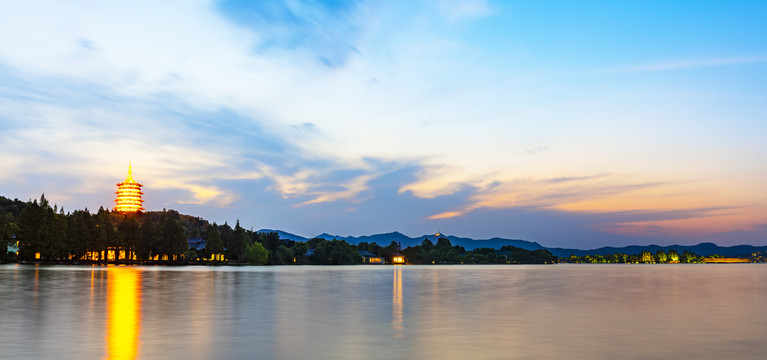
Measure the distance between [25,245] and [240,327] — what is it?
14164 centimetres

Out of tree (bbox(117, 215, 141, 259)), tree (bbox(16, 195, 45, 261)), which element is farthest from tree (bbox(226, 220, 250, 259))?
tree (bbox(16, 195, 45, 261))

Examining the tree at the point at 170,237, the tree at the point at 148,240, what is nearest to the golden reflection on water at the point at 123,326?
the tree at the point at 170,237

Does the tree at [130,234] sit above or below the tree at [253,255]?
above

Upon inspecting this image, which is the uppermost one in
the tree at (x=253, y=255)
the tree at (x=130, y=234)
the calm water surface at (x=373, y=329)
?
the tree at (x=130, y=234)

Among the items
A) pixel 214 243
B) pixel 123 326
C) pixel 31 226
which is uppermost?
pixel 31 226

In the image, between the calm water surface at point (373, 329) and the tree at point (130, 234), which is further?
the tree at point (130, 234)

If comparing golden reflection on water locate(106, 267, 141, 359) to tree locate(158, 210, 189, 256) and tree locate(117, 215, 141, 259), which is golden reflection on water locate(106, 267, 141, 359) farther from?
tree locate(117, 215, 141, 259)

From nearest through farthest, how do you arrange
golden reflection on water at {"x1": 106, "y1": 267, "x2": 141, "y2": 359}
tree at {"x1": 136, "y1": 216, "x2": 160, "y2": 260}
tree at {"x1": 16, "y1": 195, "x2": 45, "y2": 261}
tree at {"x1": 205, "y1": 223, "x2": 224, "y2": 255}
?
golden reflection on water at {"x1": 106, "y1": 267, "x2": 141, "y2": 359} < tree at {"x1": 16, "y1": 195, "x2": 45, "y2": 261} < tree at {"x1": 136, "y1": 216, "x2": 160, "y2": 260} < tree at {"x1": 205, "y1": 223, "x2": 224, "y2": 255}

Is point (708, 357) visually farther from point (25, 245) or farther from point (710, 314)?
point (25, 245)

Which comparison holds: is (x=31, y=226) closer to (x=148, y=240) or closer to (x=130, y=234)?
(x=130, y=234)

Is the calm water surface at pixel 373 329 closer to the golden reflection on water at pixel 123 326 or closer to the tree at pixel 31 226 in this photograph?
the golden reflection on water at pixel 123 326

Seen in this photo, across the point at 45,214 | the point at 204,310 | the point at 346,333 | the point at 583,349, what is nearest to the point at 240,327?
the point at 346,333

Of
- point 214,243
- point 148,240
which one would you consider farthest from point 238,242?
point 148,240

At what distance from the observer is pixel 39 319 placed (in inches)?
1073
